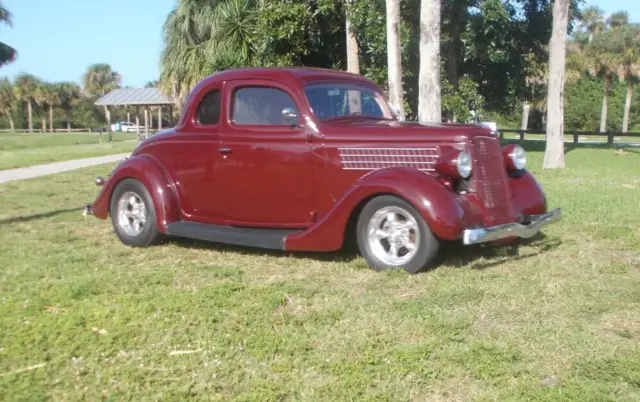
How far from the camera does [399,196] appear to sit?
17.1 ft

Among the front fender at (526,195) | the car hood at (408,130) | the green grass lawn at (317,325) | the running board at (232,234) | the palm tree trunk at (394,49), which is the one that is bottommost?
the green grass lawn at (317,325)

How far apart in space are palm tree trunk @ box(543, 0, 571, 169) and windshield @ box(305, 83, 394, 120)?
30.3ft

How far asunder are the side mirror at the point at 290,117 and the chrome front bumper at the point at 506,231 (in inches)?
69.7

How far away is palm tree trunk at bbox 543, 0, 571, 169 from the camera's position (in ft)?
47.6

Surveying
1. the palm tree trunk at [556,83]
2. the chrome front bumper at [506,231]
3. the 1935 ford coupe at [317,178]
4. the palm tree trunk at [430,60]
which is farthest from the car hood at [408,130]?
the palm tree trunk at [556,83]

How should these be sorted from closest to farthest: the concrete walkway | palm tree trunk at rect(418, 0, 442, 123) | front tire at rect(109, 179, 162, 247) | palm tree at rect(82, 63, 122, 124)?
front tire at rect(109, 179, 162, 247), palm tree trunk at rect(418, 0, 442, 123), the concrete walkway, palm tree at rect(82, 63, 122, 124)

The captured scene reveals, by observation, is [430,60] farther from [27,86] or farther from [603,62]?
[27,86]

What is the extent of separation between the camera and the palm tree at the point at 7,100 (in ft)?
261

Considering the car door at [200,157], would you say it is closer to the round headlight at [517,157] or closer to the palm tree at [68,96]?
the round headlight at [517,157]

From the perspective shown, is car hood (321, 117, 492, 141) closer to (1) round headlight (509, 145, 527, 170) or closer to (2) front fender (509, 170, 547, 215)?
(1) round headlight (509, 145, 527, 170)

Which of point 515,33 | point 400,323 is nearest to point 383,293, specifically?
point 400,323

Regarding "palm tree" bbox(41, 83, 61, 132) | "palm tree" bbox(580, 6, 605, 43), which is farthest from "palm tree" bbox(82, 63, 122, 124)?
"palm tree" bbox(580, 6, 605, 43)

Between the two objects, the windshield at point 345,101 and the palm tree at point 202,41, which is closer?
the windshield at point 345,101

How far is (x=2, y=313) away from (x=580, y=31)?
70185 millimetres
